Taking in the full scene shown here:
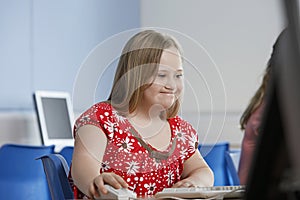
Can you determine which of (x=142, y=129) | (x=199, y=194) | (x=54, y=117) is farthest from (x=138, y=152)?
(x=54, y=117)

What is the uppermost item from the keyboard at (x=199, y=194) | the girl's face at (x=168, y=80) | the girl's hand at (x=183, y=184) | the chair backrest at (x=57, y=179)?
the girl's face at (x=168, y=80)

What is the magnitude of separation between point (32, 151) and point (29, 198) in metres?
0.31

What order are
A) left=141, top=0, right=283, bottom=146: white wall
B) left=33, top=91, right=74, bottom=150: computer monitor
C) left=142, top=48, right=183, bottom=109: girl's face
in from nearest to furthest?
left=142, top=48, right=183, bottom=109: girl's face < left=33, top=91, right=74, bottom=150: computer monitor < left=141, top=0, right=283, bottom=146: white wall

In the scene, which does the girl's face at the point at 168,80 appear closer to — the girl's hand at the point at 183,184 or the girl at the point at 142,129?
the girl at the point at 142,129

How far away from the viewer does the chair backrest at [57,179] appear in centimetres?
147

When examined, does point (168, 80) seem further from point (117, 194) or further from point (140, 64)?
point (117, 194)

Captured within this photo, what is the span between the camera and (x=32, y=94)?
4168 mm

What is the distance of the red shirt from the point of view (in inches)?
56.7

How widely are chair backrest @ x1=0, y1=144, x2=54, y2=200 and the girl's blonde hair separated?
1.90m

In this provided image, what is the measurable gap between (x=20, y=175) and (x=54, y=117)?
0.73 meters

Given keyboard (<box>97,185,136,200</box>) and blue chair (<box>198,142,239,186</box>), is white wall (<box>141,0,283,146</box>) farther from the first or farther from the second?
keyboard (<box>97,185,136,200</box>)

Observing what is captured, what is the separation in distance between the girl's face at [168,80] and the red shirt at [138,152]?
2.3 inches

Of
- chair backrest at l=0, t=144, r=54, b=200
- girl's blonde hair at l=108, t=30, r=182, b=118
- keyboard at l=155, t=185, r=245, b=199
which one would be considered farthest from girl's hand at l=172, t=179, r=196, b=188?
chair backrest at l=0, t=144, r=54, b=200

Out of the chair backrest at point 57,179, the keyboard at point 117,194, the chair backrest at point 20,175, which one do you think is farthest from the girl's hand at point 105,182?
the chair backrest at point 20,175
